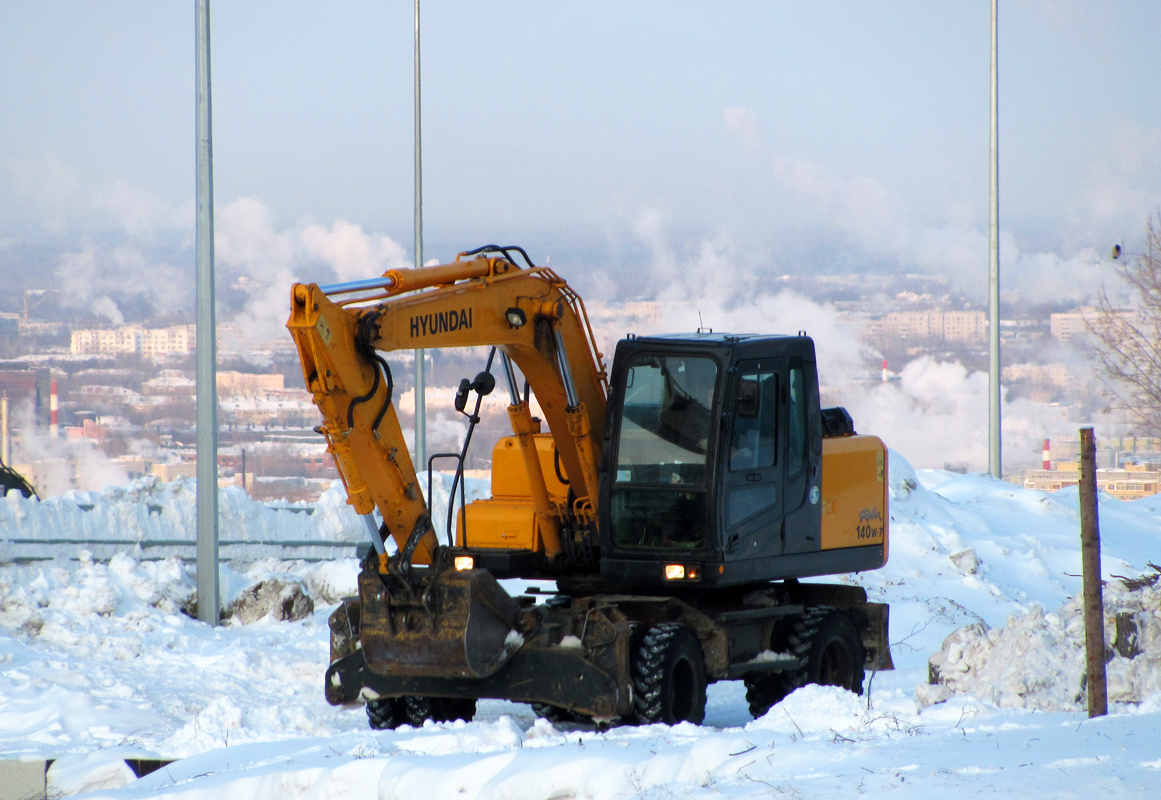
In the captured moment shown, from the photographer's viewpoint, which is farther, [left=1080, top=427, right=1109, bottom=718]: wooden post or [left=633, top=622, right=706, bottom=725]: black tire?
[left=633, top=622, right=706, bottom=725]: black tire

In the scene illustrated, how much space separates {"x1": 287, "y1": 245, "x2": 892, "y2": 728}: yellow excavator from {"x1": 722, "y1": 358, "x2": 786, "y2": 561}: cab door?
0.06 feet

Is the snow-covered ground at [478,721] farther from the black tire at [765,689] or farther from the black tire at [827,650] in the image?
the black tire at [827,650]

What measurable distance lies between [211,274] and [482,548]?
6.64m

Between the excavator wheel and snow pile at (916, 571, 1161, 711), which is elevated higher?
snow pile at (916, 571, 1161, 711)

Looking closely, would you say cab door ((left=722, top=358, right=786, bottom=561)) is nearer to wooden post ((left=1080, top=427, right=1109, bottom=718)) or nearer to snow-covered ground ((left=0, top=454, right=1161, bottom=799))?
snow-covered ground ((left=0, top=454, right=1161, bottom=799))

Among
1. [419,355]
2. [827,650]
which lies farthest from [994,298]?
[827,650]

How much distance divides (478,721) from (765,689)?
252 cm

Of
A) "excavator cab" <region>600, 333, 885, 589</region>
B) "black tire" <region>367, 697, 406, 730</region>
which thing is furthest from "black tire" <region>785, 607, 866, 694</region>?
"black tire" <region>367, 697, 406, 730</region>

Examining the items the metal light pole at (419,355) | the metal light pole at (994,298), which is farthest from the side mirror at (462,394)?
the metal light pole at (994,298)

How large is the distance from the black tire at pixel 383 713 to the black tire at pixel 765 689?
2.71m

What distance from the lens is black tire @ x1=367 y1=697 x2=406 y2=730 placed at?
934 centimetres

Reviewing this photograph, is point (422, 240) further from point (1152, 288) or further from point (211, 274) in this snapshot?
point (1152, 288)

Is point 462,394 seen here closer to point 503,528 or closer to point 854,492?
point 503,528

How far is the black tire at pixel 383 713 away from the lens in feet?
30.7
